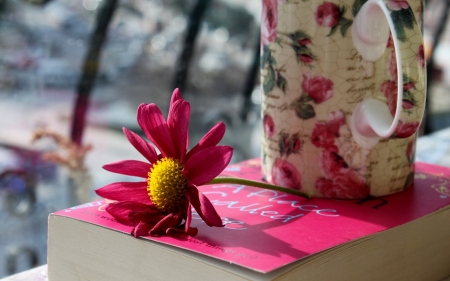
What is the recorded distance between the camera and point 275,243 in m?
0.34

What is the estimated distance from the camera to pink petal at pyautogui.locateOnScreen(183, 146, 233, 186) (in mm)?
358

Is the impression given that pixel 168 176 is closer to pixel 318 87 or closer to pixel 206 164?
pixel 206 164

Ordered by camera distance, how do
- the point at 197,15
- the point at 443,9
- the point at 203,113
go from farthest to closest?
the point at 443,9, the point at 203,113, the point at 197,15

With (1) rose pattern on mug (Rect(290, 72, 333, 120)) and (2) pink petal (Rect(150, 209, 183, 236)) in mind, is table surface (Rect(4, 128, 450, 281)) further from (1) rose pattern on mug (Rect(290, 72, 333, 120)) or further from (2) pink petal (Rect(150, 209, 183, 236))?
(2) pink petal (Rect(150, 209, 183, 236))

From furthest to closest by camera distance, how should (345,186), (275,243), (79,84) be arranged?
(79,84) < (345,186) < (275,243)

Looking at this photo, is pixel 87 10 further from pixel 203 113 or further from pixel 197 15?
pixel 203 113

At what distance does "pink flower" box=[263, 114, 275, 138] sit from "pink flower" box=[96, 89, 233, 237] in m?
0.10

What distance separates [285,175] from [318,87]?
8 centimetres

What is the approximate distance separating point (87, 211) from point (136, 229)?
66mm

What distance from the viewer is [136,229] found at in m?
0.35

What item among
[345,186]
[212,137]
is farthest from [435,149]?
[212,137]

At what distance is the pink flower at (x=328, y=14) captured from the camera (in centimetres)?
40

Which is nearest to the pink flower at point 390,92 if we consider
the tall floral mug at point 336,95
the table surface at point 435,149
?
the tall floral mug at point 336,95

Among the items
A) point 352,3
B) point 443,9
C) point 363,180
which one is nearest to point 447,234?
point 363,180
